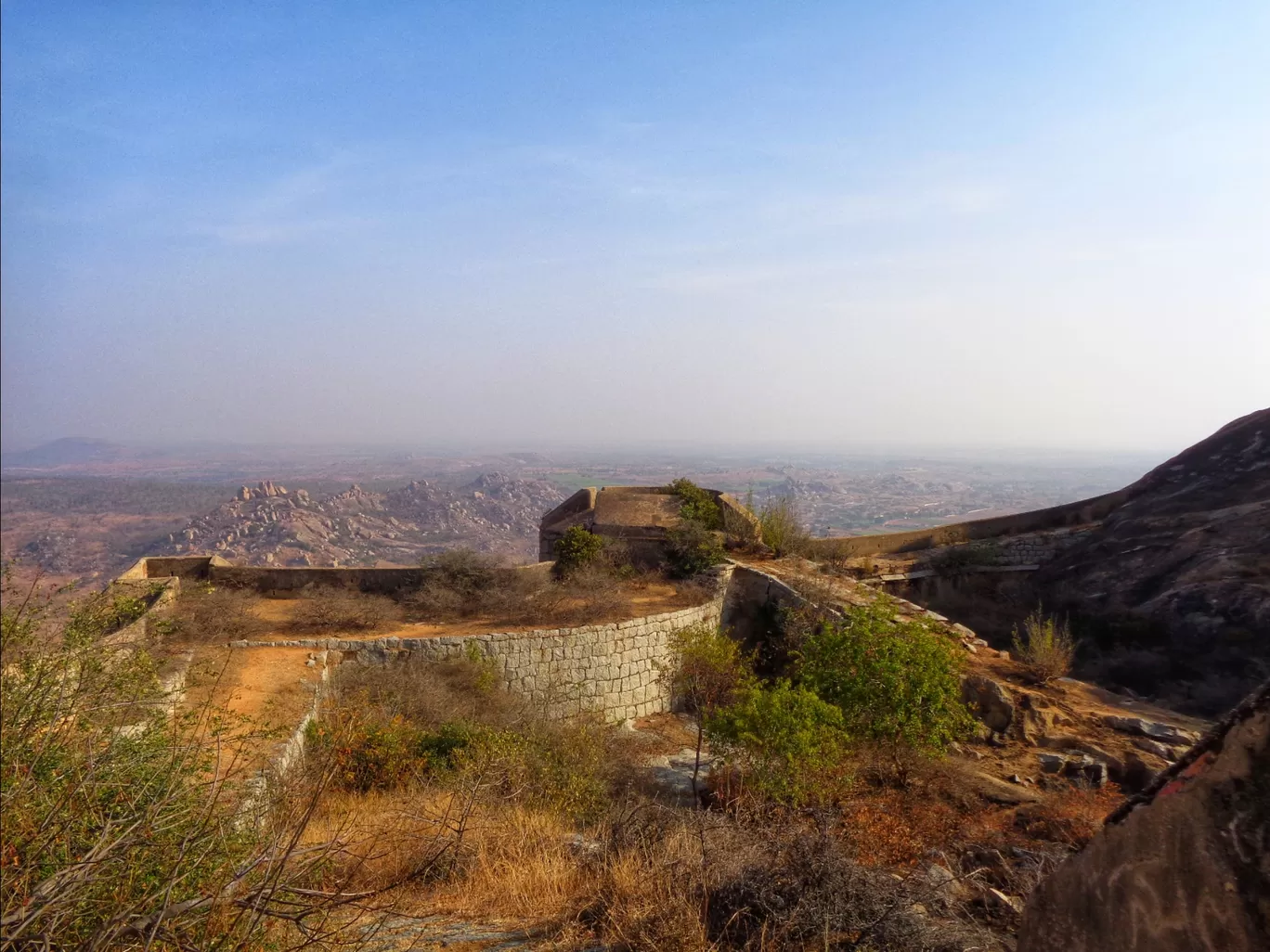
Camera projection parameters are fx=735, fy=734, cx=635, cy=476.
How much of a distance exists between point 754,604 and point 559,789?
780cm

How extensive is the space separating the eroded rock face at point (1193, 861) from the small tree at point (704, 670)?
7.94 meters

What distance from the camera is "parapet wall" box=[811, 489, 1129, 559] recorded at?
18.3m

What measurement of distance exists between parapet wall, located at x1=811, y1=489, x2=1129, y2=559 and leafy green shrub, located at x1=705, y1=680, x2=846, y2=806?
36.1ft

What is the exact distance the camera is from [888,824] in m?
6.70

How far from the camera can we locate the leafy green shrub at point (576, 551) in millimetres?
14469

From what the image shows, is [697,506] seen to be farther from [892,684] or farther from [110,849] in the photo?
[110,849]

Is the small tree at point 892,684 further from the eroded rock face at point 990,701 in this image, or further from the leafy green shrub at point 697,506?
the leafy green shrub at point 697,506

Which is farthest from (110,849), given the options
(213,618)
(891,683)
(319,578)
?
(319,578)

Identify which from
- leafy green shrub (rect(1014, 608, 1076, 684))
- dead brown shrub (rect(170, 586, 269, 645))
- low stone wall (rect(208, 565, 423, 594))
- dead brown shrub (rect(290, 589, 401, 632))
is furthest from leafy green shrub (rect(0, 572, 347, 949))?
leafy green shrub (rect(1014, 608, 1076, 684))

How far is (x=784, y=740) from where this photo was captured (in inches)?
276

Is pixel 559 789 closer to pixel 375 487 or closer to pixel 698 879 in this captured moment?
pixel 698 879

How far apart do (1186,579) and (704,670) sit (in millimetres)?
9634

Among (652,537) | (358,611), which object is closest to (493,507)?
(652,537)

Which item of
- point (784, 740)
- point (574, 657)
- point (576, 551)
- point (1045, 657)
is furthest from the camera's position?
point (576, 551)
